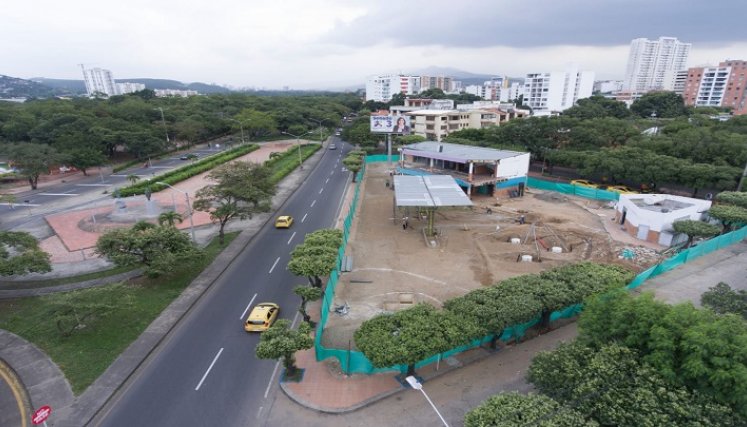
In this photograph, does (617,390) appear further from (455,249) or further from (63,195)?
(63,195)

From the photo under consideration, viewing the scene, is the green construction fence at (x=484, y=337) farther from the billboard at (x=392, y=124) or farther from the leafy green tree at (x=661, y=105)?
the leafy green tree at (x=661, y=105)

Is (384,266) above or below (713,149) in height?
below

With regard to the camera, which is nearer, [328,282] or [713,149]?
[328,282]

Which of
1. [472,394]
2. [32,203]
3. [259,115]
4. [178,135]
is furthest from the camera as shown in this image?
[259,115]

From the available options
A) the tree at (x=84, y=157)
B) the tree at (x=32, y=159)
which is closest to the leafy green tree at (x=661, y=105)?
the tree at (x=84, y=157)

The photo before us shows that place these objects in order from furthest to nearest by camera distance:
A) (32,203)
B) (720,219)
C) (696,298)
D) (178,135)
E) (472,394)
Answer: (178,135), (32,203), (720,219), (696,298), (472,394)

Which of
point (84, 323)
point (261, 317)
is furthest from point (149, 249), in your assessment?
point (261, 317)

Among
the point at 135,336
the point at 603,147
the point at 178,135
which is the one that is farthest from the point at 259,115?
the point at 135,336

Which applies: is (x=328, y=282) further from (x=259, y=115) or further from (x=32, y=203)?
(x=259, y=115)
